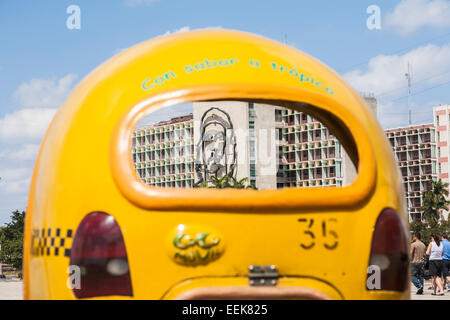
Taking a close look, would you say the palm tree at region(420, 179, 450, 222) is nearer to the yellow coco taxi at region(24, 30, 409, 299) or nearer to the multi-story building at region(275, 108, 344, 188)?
the multi-story building at region(275, 108, 344, 188)

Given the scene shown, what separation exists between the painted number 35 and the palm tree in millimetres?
103585

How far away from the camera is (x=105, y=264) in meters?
3.94

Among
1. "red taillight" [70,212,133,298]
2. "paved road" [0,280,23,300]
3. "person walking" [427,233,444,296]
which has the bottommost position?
"paved road" [0,280,23,300]

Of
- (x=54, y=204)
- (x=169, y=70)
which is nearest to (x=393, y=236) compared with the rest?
(x=169, y=70)

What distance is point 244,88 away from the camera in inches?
169

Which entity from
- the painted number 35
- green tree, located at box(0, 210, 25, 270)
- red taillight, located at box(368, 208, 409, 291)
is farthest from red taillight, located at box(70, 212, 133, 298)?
green tree, located at box(0, 210, 25, 270)

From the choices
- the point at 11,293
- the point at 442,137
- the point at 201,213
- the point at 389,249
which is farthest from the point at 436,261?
the point at 442,137

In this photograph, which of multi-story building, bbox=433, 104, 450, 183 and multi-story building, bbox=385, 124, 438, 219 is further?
multi-story building, bbox=385, 124, 438, 219

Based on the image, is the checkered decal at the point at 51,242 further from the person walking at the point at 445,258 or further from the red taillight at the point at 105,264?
the person walking at the point at 445,258

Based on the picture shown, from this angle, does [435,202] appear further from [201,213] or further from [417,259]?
[201,213]

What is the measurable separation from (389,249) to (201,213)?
1047 mm

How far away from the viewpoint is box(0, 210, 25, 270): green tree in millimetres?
53469

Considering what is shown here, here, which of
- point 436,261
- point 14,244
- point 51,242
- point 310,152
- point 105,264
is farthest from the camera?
point 310,152

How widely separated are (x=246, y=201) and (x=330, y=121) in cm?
105
